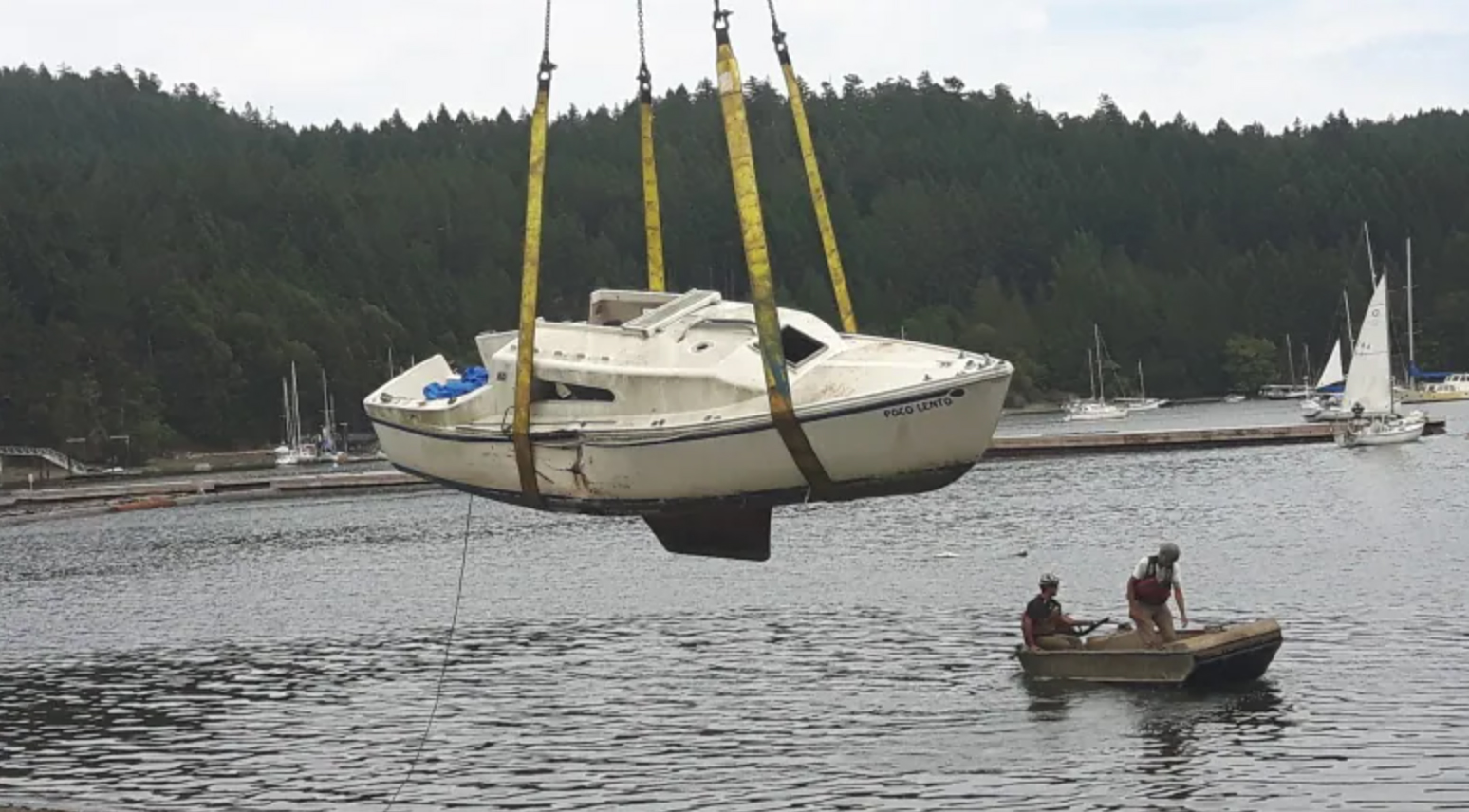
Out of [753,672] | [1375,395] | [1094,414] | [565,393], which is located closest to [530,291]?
[565,393]

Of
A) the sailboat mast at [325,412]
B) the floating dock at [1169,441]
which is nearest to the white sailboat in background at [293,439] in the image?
the sailboat mast at [325,412]

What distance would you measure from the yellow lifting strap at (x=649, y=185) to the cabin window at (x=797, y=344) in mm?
1771

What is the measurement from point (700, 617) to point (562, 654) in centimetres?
607

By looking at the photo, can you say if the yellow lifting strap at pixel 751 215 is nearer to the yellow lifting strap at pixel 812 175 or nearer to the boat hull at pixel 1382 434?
the yellow lifting strap at pixel 812 175

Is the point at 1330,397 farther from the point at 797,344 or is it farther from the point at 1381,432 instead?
the point at 797,344

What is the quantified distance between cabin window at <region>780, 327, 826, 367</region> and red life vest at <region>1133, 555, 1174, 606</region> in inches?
729

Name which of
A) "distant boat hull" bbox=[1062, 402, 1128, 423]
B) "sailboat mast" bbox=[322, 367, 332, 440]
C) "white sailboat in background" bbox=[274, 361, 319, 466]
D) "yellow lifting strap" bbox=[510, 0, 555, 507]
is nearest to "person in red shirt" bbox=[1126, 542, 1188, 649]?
"yellow lifting strap" bbox=[510, 0, 555, 507]

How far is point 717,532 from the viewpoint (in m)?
20.7

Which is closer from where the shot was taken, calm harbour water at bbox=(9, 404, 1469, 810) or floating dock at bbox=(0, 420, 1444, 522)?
calm harbour water at bbox=(9, 404, 1469, 810)

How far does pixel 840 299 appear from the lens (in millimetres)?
21484

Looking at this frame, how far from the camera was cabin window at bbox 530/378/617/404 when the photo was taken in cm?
2034

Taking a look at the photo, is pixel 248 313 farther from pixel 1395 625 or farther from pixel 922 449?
pixel 922 449

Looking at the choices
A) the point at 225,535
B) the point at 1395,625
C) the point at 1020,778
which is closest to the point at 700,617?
the point at 1395,625

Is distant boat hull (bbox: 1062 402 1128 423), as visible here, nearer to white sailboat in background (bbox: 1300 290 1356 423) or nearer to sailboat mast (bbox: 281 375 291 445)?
white sailboat in background (bbox: 1300 290 1356 423)
